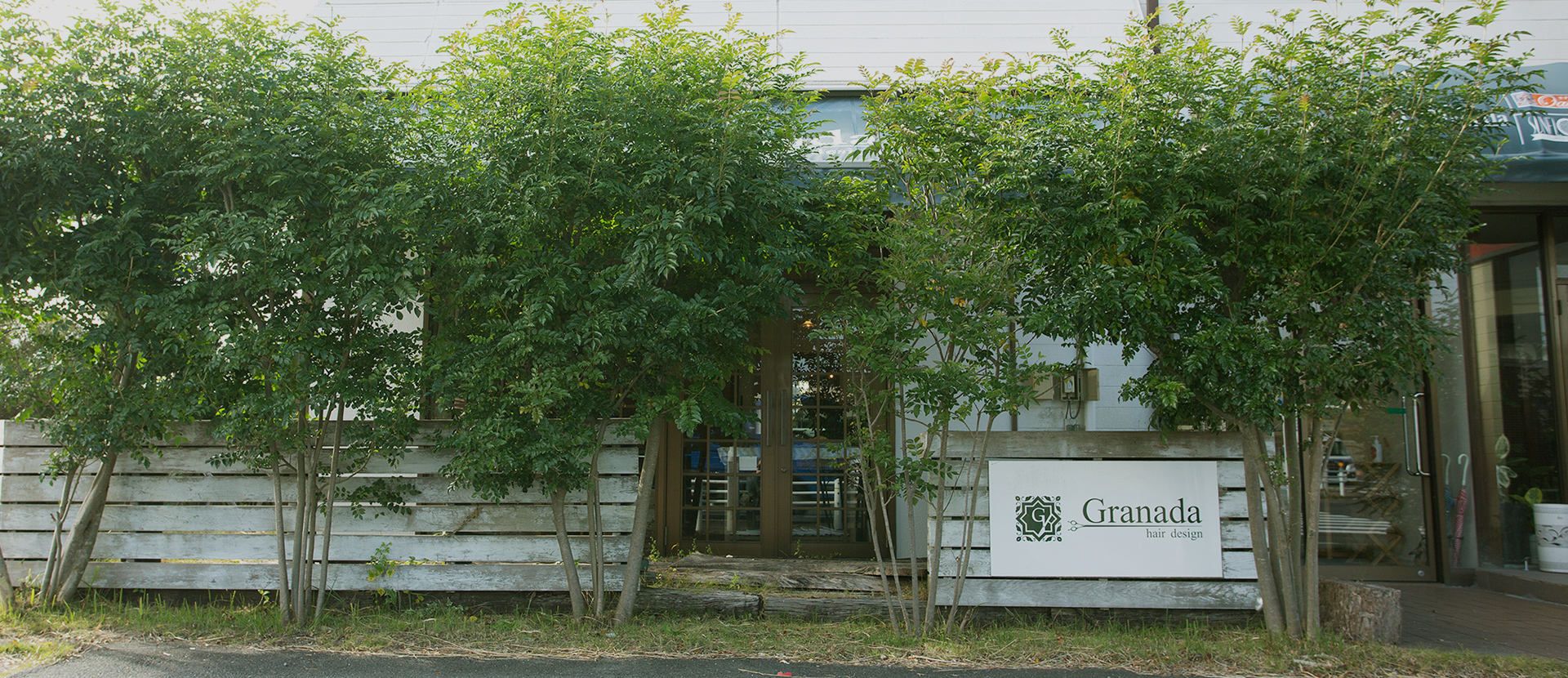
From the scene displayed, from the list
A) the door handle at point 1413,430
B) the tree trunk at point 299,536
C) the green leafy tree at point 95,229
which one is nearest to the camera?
the green leafy tree at point 95,229

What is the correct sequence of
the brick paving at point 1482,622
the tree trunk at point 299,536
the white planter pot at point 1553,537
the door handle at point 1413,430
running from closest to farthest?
the brick paving at point 1482,622
the tree trunk at point 299,536
the white planter pot at point 1553,537
the door handle at point 1413,430

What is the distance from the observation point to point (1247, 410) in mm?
4270

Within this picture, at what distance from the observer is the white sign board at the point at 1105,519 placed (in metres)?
4.89

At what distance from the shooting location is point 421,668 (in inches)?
169

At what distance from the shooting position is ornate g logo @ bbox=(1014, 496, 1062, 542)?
494cm

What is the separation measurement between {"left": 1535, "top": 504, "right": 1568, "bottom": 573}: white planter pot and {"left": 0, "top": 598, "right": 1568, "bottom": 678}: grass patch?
2726mm

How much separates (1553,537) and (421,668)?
8027 mm

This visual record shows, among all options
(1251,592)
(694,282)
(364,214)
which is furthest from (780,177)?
(1251,592)

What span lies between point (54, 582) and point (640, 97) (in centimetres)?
460

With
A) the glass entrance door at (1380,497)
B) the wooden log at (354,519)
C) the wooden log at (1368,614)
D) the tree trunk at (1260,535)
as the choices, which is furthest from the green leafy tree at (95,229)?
the glass entrance door at (1380,497)

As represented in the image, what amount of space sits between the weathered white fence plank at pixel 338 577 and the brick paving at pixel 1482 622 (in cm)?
489

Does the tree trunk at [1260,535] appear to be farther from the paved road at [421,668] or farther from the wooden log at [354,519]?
the wooden log at [354,519]

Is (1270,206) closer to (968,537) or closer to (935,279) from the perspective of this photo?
(935,279)

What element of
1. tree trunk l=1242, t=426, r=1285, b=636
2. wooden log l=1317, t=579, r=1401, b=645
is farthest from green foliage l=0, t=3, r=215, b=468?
wooden log l=1317, t=579, r=1401, b=645
